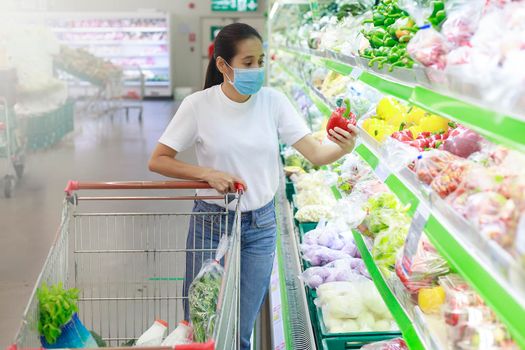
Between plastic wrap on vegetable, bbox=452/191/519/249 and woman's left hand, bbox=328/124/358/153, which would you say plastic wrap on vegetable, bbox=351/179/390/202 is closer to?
woman's left hand, bbox=328/124/358/153

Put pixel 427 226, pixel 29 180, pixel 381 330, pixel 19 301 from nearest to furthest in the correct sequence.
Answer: pixel 427 226 → pixel 381 330 → pixel 19 301 → pixel 29 180

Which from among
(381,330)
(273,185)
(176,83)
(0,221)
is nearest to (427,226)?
(381,330)

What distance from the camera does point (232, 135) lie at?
2529mm

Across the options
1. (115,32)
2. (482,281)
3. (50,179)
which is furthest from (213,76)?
(115,32)

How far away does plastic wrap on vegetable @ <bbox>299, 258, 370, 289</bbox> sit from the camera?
2814mm

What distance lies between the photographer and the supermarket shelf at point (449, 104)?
Result: 103cm

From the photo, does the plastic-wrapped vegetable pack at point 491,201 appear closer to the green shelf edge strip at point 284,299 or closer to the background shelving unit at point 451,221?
the background shelving unit at point 451,221

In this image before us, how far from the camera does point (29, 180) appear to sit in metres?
7.52

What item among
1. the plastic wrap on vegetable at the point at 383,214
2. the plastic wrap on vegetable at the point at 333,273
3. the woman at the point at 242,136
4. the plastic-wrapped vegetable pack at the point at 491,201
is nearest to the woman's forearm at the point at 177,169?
the woman at the point at 242,136

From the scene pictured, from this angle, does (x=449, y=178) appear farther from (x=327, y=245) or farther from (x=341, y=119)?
(x=327, y=245)

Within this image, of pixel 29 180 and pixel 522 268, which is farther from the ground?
pixel 522 268

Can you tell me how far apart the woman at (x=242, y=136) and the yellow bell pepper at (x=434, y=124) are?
31 centimetres

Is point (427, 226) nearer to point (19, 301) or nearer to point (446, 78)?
point (446, 78)

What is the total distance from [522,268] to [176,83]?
17472mm
